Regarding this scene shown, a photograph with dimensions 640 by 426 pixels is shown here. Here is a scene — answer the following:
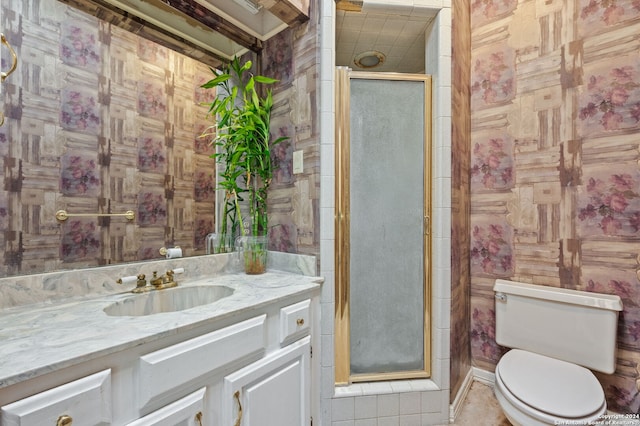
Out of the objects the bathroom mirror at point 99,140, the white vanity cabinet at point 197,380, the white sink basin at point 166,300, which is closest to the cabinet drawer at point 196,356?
the white vanity cabinet at point 197,380

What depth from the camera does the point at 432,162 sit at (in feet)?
5.08

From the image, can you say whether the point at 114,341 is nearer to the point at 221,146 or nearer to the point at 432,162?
the point at 221,146

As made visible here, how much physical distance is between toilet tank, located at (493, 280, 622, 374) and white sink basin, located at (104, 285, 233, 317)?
5.16 feet

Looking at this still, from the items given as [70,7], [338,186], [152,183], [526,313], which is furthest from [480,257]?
[70,7]

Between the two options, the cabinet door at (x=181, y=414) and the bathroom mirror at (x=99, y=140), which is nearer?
the cabinet door at (x=181, y=414)

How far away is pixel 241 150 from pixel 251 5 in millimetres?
778

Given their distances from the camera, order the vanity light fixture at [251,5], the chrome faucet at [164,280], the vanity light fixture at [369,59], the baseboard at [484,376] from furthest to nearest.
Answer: the vanity light fixture at [369,59], the baseboard at [484,376], the vanity light fixture at [251,5], the chrome faucet at [164,280]

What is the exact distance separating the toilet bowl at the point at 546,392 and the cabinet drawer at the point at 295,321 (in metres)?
0.91

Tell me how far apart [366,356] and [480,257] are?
1.03 metres

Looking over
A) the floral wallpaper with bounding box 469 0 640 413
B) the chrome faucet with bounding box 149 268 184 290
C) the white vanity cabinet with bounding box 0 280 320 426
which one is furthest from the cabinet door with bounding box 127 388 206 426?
the floral wallpaper with bounding box 469 0 640 413

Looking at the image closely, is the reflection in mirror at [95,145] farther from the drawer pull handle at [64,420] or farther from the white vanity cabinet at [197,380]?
the drawer pull handle at [64,420]

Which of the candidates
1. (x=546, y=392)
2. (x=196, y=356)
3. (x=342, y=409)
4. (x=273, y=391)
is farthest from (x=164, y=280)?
(x=546, y=392)

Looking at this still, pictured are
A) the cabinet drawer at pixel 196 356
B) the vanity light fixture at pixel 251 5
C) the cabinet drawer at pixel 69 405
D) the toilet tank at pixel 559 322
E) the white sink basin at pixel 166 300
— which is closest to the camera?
the cabinet drawer at pixel 69 405

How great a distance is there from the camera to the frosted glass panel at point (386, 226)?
1.53 metres
